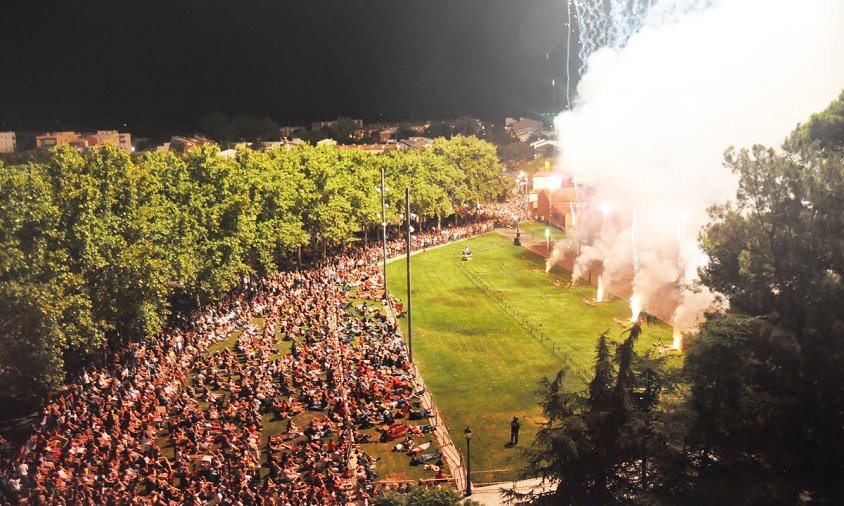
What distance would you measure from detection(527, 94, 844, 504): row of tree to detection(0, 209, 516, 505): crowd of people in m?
8.18

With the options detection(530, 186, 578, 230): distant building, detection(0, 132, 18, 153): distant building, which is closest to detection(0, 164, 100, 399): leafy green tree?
detection(530, 186, 578, 230): distant building

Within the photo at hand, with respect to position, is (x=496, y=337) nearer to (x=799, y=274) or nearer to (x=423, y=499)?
(x=799, y=274)

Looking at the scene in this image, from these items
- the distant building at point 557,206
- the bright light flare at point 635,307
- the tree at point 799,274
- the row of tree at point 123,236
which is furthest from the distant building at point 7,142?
the tree at point 799,274

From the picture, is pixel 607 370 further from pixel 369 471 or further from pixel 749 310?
pixel 369 471

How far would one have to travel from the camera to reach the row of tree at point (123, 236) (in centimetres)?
2506

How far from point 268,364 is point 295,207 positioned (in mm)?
26182

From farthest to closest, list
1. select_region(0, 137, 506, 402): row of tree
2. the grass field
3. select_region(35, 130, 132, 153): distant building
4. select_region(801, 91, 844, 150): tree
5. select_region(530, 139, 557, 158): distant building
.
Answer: select_region(530, 139, 557, 158): distant building, select_region(35, 130, 132, 153): distant building, select_region(0, 137, 506, 402): row of tree, the grass field, select_region(801, 91, 844, 150): tree

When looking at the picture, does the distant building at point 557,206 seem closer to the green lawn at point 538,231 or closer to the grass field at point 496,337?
the green lawn at point 538,231

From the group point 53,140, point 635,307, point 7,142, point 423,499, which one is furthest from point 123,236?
point 7,142

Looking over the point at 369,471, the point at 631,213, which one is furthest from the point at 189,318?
the point at 631,213

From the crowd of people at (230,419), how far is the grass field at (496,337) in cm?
207

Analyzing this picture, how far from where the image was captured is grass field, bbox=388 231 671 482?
24.9 metres

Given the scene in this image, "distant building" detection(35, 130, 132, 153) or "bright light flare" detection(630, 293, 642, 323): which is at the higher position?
"distant building" detection(35, 130, 132, 153)

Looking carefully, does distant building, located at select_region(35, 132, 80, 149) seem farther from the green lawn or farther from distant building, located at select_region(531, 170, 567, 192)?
the green lawn
